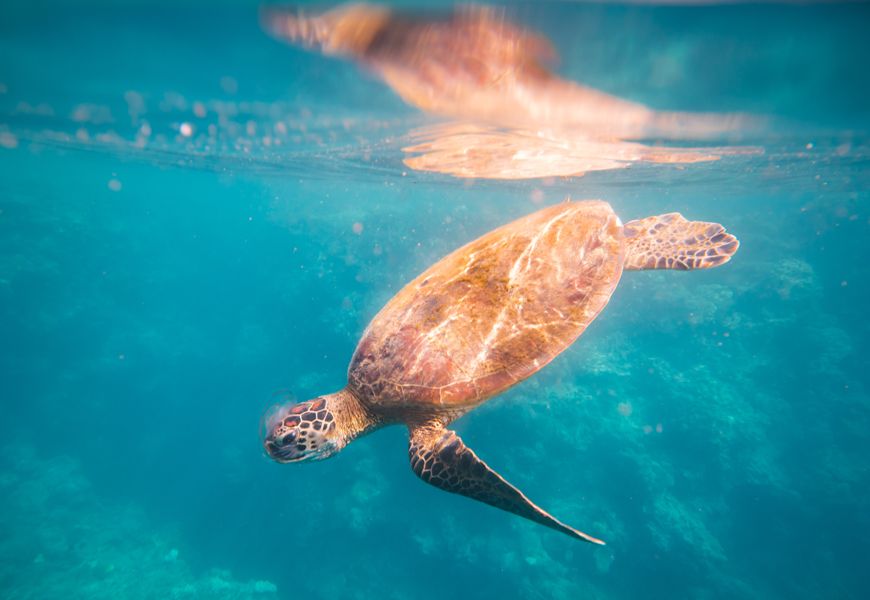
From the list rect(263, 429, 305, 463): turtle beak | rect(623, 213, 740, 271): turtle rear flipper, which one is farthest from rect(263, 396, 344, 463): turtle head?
rect(623, 213, 740, 271): turtle rear flipper

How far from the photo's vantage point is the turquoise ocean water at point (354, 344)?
7.25m

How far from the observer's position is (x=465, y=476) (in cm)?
386

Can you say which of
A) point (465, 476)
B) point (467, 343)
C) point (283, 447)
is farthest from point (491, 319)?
point (283, 447)

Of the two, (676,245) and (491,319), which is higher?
(676,245)

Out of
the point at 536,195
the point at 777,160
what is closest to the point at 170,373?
the point at 536,195

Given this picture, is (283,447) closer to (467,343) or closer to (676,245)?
(467,343)

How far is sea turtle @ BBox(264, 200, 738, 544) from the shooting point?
4.12 metres

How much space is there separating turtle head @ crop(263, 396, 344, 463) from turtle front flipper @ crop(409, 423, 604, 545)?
1.15m

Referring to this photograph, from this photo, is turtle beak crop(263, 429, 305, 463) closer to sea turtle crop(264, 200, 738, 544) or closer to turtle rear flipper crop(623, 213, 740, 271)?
sea turtle crop(264, 200, 738, 544)

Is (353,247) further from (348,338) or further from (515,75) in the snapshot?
(515,75)

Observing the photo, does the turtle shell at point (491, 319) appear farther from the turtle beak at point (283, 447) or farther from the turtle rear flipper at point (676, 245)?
the turtle rear flipper at point (676, 245)

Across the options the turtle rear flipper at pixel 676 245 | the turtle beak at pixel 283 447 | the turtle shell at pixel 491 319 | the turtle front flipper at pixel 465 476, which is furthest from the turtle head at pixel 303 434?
the turtle rear flipper at pixel 676 245

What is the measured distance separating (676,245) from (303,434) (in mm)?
6028

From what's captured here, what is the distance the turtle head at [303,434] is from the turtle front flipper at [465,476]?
115 centimetres
